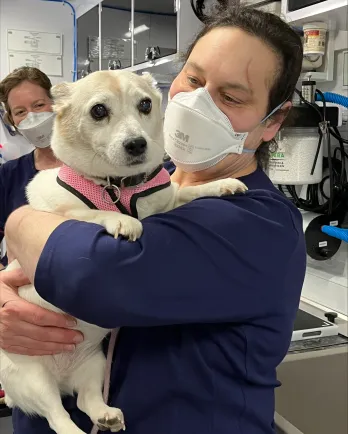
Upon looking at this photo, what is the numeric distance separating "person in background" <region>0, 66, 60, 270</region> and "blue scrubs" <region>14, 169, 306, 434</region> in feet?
3.86

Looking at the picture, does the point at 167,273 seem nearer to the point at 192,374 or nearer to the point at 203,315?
the point at 203,315

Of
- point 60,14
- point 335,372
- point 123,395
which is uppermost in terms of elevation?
point 60,14

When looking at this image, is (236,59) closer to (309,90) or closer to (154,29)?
(309,90)

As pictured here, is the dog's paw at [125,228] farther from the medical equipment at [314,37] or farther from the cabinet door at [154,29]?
the cabinet door at [154,29]

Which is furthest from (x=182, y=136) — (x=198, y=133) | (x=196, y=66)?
(x=196, y=66)

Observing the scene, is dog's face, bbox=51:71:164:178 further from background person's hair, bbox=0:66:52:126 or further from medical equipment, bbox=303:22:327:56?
background person's hair, bbox=0:66:52:126

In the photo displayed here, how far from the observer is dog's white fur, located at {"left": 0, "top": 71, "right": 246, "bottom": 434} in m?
0.98

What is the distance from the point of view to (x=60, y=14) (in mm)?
4055

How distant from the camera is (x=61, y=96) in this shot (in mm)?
1130

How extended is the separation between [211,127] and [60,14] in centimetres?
353

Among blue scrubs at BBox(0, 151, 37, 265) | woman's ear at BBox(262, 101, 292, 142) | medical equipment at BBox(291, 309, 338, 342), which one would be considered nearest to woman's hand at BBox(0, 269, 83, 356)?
woman's ear at BBox(262, 101, 292, 142)

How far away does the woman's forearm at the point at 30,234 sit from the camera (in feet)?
2.56

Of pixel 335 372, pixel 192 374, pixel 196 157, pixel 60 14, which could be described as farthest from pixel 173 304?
pixel 60 14

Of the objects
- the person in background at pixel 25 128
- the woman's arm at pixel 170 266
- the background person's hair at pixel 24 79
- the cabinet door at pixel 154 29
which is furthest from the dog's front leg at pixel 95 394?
the cabinet door at pixel 154 29
